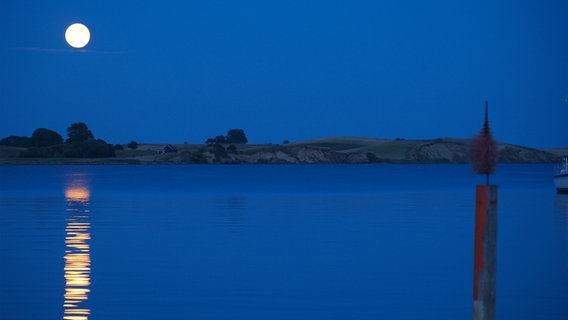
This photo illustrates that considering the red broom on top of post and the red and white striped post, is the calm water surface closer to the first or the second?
the red and white striped post

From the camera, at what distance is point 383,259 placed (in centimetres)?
2897

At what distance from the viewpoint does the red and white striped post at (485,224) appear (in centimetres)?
1216

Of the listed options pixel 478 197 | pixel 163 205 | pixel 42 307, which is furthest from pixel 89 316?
pixel 163 205

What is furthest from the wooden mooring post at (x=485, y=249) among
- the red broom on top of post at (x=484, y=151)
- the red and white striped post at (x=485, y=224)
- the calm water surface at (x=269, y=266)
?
the calm water surface at (x=269, y=266)

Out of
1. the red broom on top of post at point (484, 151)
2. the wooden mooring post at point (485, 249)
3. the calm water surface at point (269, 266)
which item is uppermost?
the red broom on top of post at point (484, 151)

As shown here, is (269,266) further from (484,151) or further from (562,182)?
(562,182)

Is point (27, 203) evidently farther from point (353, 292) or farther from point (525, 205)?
point (353, 292)

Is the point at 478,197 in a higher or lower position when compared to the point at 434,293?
higher

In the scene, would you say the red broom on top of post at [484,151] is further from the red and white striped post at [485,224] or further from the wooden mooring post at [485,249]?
the wooden mooring post at [485,249]

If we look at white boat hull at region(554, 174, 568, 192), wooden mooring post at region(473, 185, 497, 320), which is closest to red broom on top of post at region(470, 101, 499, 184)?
wooden mooring post at region(473, 185, 497, 320)

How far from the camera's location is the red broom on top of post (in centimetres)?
1212

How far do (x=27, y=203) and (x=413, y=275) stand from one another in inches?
1688

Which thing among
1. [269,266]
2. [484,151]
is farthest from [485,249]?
[269,266]

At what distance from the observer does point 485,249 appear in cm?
1271
